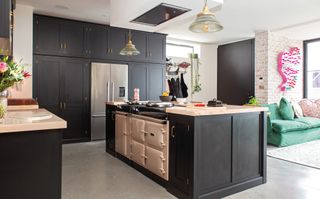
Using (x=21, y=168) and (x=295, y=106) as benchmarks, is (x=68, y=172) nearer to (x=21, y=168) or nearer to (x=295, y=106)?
(x=21, y=168)

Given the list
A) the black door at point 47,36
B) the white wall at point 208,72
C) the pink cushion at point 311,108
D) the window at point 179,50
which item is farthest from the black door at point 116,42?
the pink cushion at point 311,108

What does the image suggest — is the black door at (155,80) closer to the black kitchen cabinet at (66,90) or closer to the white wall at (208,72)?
the black kitchen cabinet at (66,90)

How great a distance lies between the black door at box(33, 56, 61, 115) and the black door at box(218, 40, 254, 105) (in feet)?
17.2

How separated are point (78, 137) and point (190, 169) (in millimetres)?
3767

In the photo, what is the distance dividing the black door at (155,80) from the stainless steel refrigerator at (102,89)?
0.80 m

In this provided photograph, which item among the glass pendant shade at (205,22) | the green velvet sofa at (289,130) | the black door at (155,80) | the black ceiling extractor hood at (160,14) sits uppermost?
the black ceiling extractor hood at (160,14)

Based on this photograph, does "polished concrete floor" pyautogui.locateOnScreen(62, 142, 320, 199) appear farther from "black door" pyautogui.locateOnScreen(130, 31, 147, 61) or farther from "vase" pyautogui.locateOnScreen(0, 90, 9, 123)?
"black door" pyautogui.locateOnScreen(130, 31, 147, 61)

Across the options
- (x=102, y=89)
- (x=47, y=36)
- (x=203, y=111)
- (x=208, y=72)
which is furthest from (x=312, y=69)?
(x=47, y=36)

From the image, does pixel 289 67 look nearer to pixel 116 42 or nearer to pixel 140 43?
pixel 140 43

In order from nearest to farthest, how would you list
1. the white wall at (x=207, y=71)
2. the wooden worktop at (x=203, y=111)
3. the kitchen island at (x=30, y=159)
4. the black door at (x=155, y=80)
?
1. the kitchen island at (x=30, y=159)
2. the wooden worktop at (x=203, y=111)
3. the black door at (x=155, y=80)
4. the white wall at (x=207, y=71)

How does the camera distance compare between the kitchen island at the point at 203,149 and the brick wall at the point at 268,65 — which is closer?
the kitchen island at the point at 203,149

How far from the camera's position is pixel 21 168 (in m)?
1.84

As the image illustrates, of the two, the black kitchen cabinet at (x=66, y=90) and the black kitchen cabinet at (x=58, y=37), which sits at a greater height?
the black kitchen cabinet at (x=58, y=37)

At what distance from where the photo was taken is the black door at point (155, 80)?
646 centimetres
